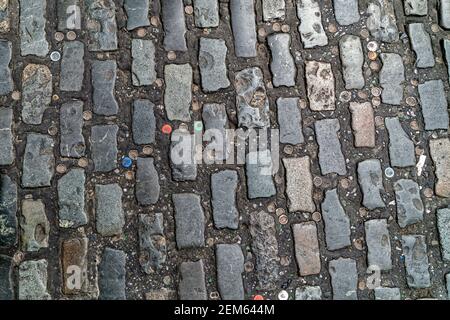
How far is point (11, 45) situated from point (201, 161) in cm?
141

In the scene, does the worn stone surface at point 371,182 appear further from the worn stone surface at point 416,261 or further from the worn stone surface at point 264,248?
the worn stone surface at point 264,248

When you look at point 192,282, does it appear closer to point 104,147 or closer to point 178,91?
point 104,147

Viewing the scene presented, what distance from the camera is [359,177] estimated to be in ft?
11.4

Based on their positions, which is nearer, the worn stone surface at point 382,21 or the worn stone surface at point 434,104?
the worn stone surface at point 434,104

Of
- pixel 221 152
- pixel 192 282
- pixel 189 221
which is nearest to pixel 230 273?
pixel 192 282

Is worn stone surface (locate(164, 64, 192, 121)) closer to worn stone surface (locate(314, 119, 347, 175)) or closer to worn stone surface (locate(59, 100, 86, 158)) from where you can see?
worn stone surface (locate(59, 100, 86, 158))

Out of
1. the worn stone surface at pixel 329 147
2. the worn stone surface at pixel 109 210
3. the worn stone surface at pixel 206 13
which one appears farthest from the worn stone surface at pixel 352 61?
the worn stone surface at pixel 109 210

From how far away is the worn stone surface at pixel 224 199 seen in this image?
3.36 meters

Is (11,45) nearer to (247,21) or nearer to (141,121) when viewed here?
(141,121)

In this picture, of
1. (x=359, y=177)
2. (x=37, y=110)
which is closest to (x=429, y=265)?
(x=359, y=177)


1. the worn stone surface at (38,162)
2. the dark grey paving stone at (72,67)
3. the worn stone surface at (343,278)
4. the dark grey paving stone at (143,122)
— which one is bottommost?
the worn stone surface at (343,278)

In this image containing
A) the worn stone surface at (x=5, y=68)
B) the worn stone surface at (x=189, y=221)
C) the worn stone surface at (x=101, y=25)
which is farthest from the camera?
the worn stone surface at (x=101, y=25)

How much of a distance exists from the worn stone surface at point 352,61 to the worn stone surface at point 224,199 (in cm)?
98

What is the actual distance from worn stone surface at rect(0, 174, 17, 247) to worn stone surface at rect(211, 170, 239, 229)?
118 cm
